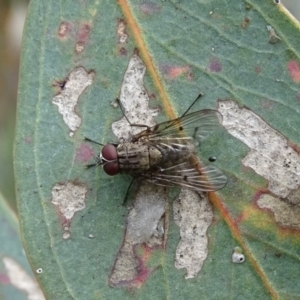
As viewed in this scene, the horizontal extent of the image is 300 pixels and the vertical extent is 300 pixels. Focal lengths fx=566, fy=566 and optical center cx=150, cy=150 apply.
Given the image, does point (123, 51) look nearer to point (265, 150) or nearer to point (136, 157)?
point (136, 157)

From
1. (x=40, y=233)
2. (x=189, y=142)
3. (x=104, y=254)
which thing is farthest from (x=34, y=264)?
(x=189, y=142)

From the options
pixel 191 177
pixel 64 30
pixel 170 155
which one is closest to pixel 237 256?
pixel 191 177

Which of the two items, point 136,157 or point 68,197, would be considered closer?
point 68,197

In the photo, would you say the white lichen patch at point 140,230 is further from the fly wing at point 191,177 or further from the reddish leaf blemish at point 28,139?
the reddish leaf blemish at point 28,139

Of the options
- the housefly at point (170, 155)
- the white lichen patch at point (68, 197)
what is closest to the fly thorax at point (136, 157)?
the housefly at point (170, 155)

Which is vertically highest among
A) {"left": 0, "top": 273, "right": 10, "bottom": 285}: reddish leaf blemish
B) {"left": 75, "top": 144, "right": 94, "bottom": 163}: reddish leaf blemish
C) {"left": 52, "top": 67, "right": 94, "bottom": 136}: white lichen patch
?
{"left": 52, "top": 67, "right": 94, "bottom": 136}: white lichen patch

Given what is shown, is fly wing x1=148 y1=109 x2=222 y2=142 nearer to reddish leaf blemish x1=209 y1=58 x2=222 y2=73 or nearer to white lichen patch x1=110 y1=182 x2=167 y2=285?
reddish leaf blemish x1=209 y1=58 x2=222 y2=73

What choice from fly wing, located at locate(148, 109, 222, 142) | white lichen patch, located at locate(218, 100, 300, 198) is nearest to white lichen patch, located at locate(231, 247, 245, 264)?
white lichen patch, located at locate(218, 100, 300, 198)
